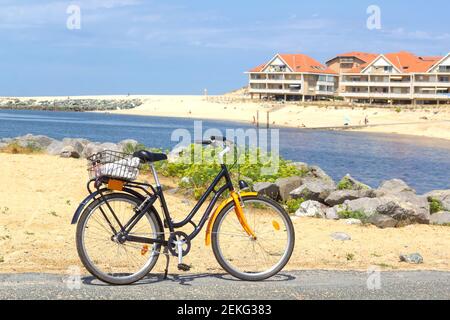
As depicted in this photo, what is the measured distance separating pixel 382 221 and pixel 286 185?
9.23ft

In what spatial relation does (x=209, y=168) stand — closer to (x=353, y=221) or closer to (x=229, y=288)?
(x=353, y=221)

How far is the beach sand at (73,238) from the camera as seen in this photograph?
26.5ft

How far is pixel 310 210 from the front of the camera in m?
12.7

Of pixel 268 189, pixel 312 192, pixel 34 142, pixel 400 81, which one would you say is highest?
pixel 400 81

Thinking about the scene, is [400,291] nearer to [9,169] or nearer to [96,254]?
[96,254]

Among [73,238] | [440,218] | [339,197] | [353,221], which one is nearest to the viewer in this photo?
[73,238]

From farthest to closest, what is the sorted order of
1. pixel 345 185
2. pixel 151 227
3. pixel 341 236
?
pixel 345 185 → pixel 341 236 → pixel 151 227

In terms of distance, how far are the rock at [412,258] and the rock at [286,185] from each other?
5.31 meters

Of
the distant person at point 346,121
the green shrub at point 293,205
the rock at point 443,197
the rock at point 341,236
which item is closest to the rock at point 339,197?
the green shrub at point 293,205

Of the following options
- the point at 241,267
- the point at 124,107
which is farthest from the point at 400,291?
the point at 124,107

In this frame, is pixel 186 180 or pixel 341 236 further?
pixel 186 180

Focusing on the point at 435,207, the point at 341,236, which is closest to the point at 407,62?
the point at 435,207

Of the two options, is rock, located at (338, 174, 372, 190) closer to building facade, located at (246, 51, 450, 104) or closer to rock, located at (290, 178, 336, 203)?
rock, located at (290, 178, 336, 203)

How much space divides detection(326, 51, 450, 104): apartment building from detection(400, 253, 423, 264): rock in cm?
8884
